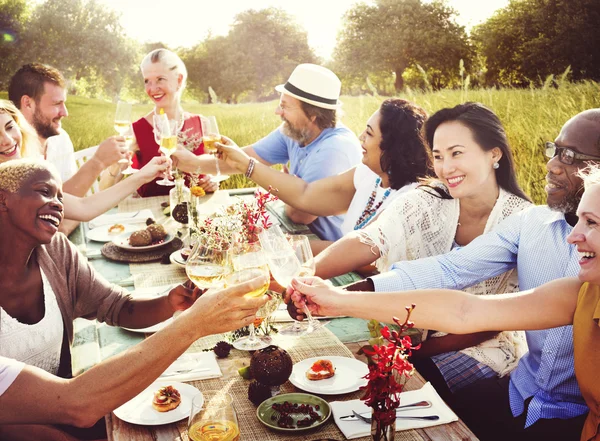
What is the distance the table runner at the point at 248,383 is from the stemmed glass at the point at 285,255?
221 mm

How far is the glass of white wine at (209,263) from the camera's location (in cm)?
168

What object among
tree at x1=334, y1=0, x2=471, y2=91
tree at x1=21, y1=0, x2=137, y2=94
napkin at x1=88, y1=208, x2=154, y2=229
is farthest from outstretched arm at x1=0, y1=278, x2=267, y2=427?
tree at x1=334, y1=0, x2=471, y2=91

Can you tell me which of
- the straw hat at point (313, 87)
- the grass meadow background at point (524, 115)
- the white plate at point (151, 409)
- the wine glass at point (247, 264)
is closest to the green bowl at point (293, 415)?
the white plate at point (151, 409)

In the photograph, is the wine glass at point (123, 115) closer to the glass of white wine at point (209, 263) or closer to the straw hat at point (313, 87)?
the straw hat at point (313, 87)

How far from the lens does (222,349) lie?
185 centimetres

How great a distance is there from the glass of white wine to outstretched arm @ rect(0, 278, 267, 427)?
160 millimetres

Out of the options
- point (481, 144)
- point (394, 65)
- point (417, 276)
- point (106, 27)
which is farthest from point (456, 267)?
point (394, 65)

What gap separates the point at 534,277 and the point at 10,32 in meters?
21.4

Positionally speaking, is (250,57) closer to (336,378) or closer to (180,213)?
(180,213)

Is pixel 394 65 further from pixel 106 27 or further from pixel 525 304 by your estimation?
pixel 525 304

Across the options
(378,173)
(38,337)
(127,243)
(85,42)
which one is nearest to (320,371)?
(38,337)

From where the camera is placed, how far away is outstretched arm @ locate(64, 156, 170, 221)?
10.3ft

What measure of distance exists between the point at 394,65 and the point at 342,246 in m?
28.5

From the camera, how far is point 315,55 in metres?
34.1
